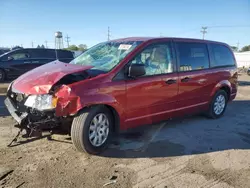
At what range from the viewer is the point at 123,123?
13.5ft

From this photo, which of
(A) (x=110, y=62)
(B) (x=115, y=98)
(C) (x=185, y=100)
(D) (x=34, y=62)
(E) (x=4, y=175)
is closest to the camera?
(E) (x=4, y=175)

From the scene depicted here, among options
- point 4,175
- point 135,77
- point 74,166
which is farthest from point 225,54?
point 4,175

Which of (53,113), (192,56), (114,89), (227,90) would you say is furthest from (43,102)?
(227,90)

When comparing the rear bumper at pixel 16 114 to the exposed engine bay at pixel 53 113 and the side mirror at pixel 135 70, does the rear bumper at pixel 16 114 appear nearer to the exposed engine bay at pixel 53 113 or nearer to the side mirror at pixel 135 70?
the exposed engine bay at pixel 53 113

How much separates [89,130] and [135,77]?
1.18 m

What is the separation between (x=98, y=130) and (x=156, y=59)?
174cm

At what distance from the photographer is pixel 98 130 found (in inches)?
149

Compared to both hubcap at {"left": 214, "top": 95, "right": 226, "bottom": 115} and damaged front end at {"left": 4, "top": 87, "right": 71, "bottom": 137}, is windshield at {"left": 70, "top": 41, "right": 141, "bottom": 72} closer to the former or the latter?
damaged front end at {"left": 4, "top": 87, "right": 71, "bottom": 137}

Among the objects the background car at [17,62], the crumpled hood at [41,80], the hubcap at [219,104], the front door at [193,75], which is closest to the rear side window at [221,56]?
the front door at [193,75]

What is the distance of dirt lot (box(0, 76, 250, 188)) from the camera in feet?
10.2

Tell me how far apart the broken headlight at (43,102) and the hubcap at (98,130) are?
650 millimetres

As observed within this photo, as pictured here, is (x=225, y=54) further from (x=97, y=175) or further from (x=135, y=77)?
(x=97, y=175)

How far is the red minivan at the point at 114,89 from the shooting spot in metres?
3.44

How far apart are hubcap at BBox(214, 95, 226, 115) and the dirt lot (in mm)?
1139
